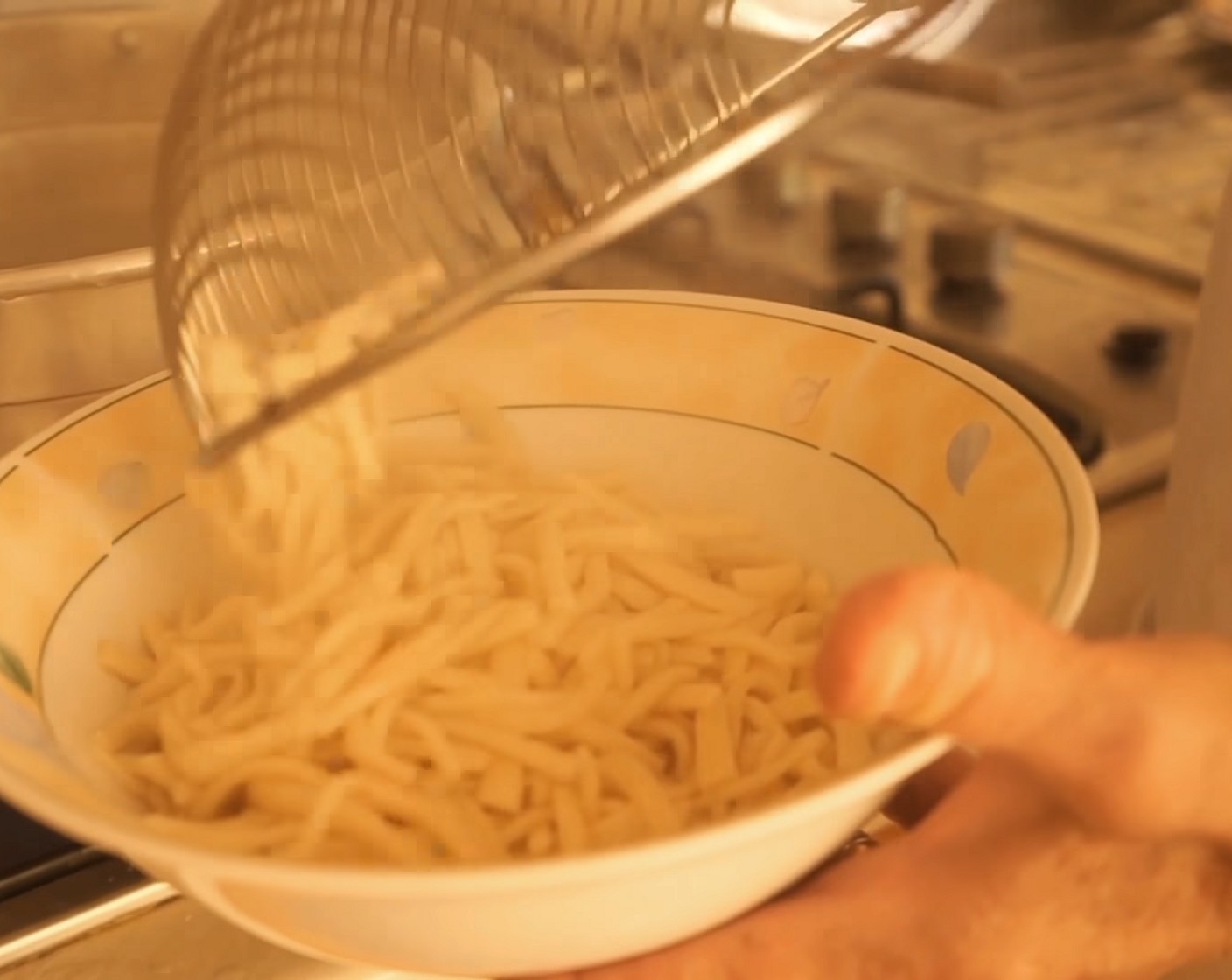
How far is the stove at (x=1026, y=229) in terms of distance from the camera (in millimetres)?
1056

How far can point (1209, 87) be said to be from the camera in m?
1.73

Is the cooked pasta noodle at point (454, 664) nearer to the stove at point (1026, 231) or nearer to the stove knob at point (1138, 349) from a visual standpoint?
the stove at point (1026, 231)

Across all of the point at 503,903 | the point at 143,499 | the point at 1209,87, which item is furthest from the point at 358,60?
the point at 1209,87

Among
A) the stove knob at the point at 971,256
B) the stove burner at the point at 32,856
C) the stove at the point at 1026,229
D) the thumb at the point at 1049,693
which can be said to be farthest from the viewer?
the stove knob at the point at 971,256

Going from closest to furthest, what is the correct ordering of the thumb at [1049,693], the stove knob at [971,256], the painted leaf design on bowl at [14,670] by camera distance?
the thumb at [1049,693] → the painted leaf design on bowl at [14,670] → the stove knob at [971,256]

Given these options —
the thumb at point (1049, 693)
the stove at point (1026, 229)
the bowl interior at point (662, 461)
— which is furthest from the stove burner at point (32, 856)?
the thumb at point (1049, 693)

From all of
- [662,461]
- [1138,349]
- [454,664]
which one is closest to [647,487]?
[662,461]

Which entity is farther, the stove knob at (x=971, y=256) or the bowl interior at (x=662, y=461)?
the stove knob at (x=971, y=256)

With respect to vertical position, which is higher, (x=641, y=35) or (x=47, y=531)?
(x=641, y=35)

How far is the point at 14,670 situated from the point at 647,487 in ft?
1.13

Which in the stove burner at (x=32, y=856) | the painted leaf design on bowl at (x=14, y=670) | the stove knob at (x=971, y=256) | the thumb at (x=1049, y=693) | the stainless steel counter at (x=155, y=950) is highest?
the thumb at (x=1049, y=693)

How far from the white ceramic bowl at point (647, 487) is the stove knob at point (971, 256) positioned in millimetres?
591

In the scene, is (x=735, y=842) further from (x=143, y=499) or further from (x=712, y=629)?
(x=143, y=499)

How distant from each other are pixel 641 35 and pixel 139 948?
49 centimetres
